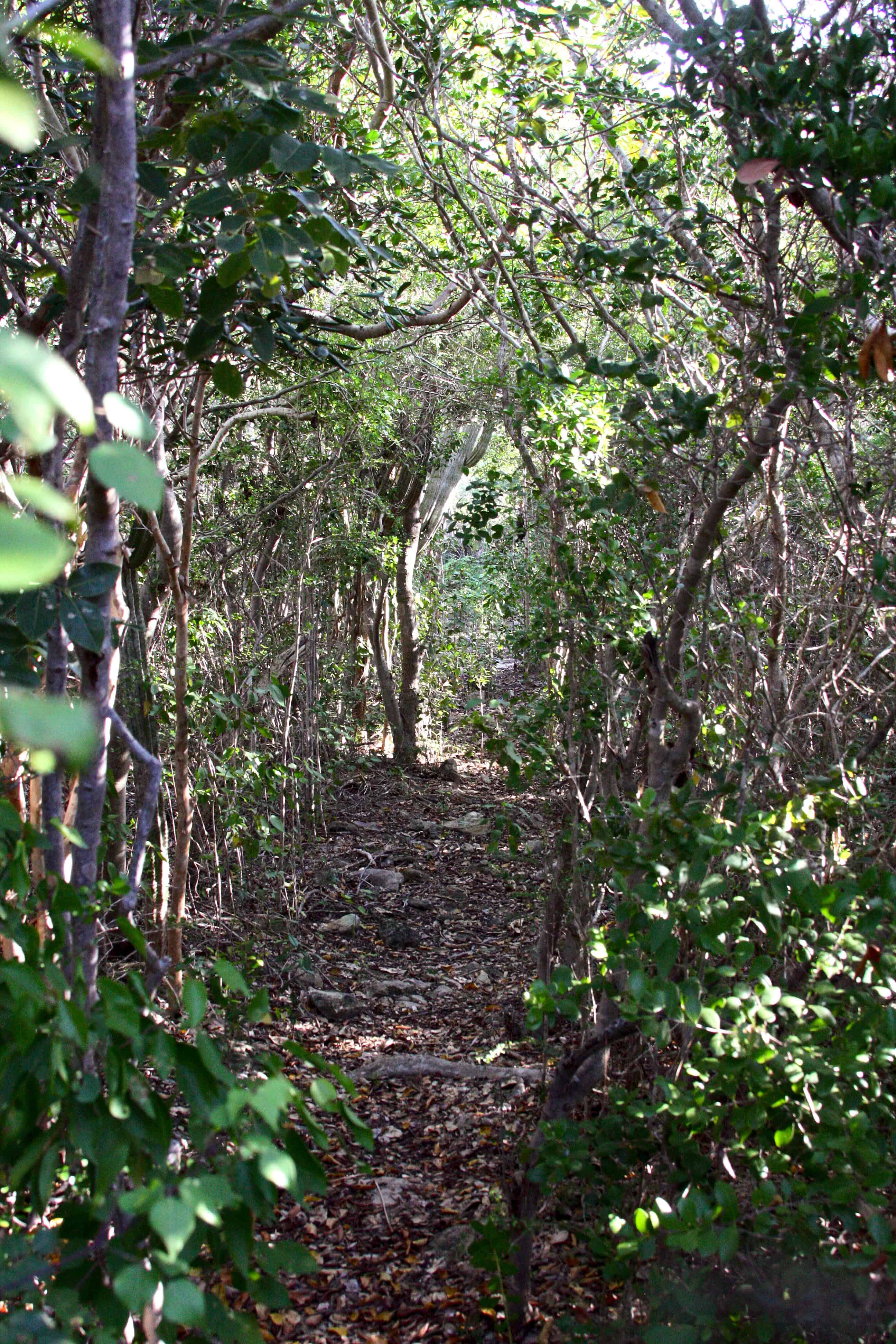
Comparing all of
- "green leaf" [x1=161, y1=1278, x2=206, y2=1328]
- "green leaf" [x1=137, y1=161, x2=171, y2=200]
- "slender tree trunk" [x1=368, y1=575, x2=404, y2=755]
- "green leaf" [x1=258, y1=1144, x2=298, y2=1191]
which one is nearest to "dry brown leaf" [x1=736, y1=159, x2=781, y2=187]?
"green leaf" [x1=137, y1=161, x2=171, y2=200]

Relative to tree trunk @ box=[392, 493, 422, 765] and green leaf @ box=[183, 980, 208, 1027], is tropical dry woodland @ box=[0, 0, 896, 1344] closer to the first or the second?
green leaf @ box=[183, 980, 208, 1027]

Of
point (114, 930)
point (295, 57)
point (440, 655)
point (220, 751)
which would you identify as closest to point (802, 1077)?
point (114, 930)

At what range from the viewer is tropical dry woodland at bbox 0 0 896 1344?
976 millimetres

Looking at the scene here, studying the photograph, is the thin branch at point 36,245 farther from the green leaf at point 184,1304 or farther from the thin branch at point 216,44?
the green leaf at point 184,1304

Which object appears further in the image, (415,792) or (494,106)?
(415,792)

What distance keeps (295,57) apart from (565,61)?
1.24 metres

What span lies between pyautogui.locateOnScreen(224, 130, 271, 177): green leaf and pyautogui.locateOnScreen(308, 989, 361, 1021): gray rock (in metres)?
3.67

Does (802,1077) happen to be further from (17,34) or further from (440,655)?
(440,655)

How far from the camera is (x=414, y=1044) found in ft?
13.6

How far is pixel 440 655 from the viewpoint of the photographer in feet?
31.2

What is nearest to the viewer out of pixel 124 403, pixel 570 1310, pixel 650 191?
pixel 124 403

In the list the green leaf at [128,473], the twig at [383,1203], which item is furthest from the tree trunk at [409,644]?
the green leaf at [128,473]

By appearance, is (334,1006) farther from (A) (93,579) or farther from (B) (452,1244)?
(A) (93,579)

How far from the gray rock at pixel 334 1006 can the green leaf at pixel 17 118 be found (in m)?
4.33
